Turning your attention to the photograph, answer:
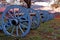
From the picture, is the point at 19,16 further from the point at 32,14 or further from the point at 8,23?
the point at 32,14

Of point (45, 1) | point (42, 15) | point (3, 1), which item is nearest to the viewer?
point (42, 15)

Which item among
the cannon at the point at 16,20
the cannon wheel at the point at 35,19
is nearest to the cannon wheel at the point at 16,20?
the cannon at the point at 16,20

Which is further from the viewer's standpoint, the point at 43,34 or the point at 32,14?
the point at 32,14

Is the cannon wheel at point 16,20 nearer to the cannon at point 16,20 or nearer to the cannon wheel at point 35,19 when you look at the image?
the cannon at point 16,20

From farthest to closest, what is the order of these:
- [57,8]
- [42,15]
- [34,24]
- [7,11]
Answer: [57,8] → [42,15] → [34,24] → [7,11]

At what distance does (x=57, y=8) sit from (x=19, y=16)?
10.5m

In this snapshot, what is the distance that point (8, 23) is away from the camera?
19.3 ft

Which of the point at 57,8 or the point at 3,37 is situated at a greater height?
the point at 3,37

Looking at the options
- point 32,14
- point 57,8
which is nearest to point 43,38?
point 32,14

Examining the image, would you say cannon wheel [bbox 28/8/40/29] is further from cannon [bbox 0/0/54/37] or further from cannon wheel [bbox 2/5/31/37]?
cannon wheel [bbox 2/5/31/37]

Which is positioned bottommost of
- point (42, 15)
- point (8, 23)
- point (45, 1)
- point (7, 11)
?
point (45, 1)

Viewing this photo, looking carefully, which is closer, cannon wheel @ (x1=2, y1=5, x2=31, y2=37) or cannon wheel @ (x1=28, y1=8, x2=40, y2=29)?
cannon wheel @ (x1=2, y1=5, x2=31, y2=37)

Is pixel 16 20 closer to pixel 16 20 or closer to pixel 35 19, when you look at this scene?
pixel 16 20

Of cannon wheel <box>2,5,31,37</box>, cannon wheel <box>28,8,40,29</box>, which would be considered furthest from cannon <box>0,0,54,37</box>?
cannon wheel <box>28,8,40,29</box>
